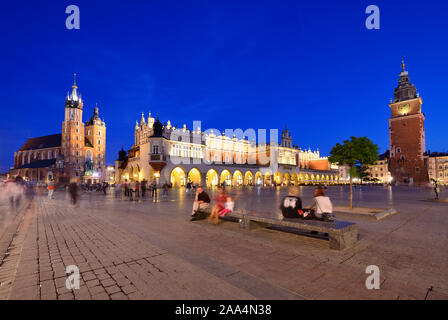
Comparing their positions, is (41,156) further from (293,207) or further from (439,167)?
(439,167)

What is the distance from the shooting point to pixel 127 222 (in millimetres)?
7609

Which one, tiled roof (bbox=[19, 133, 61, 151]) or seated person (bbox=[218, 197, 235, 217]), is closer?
seated person (bbox=[218, 197, 235, 217])

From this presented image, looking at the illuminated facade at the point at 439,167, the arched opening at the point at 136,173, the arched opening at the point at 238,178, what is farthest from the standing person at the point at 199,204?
the illuminated facade at the point at 439,167

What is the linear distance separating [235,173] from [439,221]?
4364 cm

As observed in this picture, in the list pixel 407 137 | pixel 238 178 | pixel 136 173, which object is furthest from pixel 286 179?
pixel 136 173

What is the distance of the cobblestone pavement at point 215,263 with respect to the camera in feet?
9.48

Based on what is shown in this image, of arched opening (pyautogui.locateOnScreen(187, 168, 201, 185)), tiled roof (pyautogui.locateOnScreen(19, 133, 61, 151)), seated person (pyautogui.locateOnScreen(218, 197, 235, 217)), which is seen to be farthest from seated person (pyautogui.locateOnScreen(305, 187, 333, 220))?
tiled roof (pyautogui.locateOnScreen(19, 133, 61, 151))

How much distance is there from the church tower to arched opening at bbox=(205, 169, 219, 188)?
173ft

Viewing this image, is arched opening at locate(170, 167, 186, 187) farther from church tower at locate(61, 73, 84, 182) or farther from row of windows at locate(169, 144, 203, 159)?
church tower at locate(61, 73, 84, 182)

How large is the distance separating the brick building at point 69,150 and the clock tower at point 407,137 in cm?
8519

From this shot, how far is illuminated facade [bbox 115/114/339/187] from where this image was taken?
122 ft

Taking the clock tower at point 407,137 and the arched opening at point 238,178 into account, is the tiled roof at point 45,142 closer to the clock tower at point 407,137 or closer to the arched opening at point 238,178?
the arched opening at point 238,178
